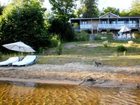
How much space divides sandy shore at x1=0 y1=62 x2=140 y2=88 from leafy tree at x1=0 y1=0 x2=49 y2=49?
1074 centimetres

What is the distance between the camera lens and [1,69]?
22312mm

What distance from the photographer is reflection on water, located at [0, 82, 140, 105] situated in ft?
44.5

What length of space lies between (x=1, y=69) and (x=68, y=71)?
→ 431cm

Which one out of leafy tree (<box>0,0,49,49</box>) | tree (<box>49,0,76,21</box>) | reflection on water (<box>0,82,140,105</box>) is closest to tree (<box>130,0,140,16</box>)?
tree (<box>49,0,76,21</box>)

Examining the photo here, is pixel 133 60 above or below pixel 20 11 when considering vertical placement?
below

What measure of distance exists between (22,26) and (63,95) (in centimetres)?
1981

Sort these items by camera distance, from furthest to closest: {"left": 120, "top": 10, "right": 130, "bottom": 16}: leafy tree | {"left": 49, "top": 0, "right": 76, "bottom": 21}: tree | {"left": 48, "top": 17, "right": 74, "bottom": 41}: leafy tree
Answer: {"left": 120, "top": 10, "right": 130, "bottom": 16}: leafy tree, {"left": 49, "top": 0, "right": 76, "bottom": 21}: tree, {"left": 48, "top": 17, "right": 74, "bottom": 41}: leafy tree

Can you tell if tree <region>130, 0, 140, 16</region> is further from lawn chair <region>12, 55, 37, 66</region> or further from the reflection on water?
the reflection on water

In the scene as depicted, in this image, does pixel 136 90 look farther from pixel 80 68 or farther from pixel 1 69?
pixel 1 69

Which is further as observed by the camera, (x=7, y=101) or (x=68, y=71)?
(x=68, y=71)

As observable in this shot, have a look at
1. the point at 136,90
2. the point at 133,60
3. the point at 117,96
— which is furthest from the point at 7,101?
the point at 133,60

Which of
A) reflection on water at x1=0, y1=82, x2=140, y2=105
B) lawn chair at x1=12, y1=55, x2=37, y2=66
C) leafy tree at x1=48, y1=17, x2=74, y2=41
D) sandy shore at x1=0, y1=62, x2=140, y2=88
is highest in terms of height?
leafy tree at x1=48, y1=17, x2=74, y2=41

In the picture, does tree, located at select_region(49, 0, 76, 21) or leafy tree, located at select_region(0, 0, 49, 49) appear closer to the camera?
leafy tree, located at select_region(0, 0, 49, 49)

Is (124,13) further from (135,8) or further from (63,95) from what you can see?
(63,95)
